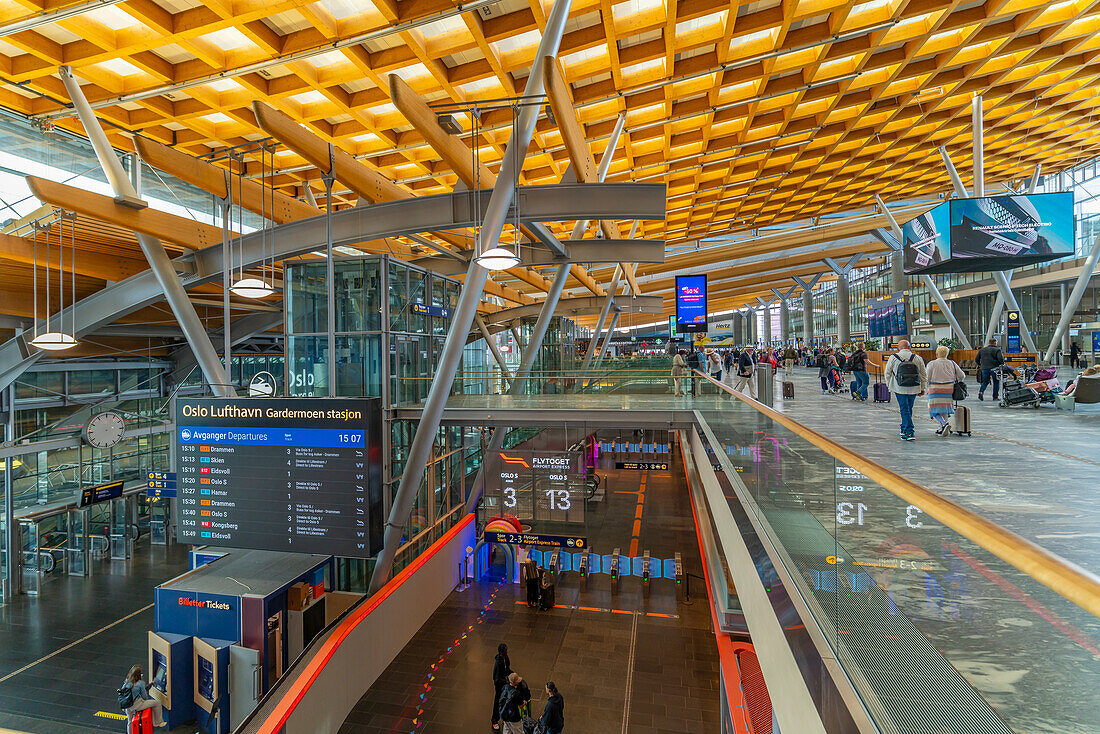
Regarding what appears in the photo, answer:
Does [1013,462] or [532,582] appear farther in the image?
[532,582]

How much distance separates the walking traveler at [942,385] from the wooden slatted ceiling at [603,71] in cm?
608

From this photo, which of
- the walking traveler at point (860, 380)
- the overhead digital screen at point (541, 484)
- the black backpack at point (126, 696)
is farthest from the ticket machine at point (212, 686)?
the walking traveler at point (860, 380)

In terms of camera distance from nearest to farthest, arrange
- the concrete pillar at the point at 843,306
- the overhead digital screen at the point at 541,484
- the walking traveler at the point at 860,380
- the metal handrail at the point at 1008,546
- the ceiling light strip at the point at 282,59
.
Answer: the metal handrail at the point at 1008,546
the ceiling light strip at the point at 282,59
the overhead digital screen at the point at 541,484
the walking traveler at the point at 860,380
the concrete pillar at the point at 843,306

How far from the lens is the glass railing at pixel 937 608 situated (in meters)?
1.48

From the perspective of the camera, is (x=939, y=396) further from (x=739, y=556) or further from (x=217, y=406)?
(x=217, y=406)

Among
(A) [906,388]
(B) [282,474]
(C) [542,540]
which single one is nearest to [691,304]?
(C) [542,540]

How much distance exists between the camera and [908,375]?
8.02m

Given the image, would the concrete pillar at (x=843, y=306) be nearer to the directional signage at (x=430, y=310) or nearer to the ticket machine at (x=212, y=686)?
the directional signage at (x=430, y=310)

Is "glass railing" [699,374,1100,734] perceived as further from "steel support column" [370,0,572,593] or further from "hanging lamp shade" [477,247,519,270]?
"steel support column" [370,0,572,593]

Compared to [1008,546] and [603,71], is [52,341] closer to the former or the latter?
[603,71]

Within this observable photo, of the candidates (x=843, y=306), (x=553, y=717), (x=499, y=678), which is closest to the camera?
(x=553, y=717)

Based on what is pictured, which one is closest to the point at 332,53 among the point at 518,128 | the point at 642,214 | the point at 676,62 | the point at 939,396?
the point at 518,128

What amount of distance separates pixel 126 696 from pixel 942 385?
14082mm

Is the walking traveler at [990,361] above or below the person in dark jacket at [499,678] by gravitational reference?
above
